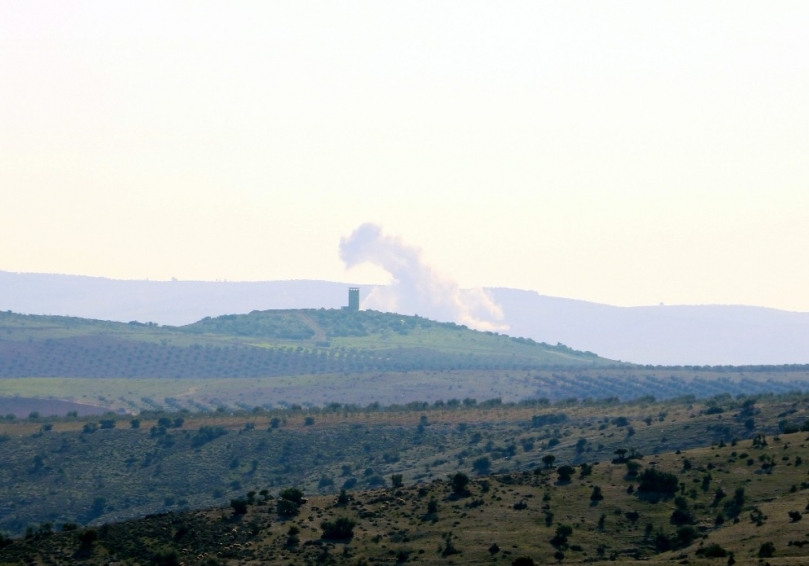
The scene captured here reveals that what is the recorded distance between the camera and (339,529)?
82.6m

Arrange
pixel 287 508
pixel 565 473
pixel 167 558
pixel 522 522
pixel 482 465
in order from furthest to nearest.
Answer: pixel 482 465 → pixel 565 473 → pixel 287 508 → pixel 522 522 → pixel 167 558

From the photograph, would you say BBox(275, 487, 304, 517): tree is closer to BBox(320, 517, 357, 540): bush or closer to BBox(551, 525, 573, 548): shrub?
BBox(320, 517, 357, 540): bush

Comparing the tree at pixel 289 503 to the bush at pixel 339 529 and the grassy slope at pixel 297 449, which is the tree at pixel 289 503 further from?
the grassy slope at pixel 297 449

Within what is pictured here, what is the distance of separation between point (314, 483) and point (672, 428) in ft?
104

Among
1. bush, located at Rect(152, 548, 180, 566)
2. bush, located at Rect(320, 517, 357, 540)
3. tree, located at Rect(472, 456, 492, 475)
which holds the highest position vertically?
tree, located at Rect(472, 456, 492, 475)

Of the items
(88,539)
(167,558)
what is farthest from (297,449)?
(167,558)

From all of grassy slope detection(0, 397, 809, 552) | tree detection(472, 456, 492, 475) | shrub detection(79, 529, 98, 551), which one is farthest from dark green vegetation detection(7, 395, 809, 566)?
tree detection(472, 456, 492, 475)

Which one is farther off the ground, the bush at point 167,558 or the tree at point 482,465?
the tree at point 482,465

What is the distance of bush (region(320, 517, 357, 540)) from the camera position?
8231cm

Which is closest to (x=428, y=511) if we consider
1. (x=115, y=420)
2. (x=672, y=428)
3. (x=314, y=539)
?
(x=314, y=539)

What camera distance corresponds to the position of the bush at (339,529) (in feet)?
270

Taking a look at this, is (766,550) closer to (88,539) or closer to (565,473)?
(565,473)

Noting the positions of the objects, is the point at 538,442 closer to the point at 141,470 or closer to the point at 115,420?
the point at 141,470

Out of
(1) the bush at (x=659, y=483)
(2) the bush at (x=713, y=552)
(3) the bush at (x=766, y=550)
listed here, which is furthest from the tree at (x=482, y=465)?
(3) the bush at (x=766, y=550)
